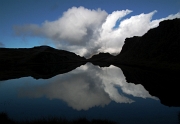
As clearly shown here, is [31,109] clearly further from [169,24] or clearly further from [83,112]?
[169,24]

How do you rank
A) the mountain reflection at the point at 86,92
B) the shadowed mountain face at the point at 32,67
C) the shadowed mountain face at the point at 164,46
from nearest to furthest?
the mountain reflection at the point at 86,92
the shadowed mountain face at the point at 32,67
the shadowed mountain face at the point at 164,46

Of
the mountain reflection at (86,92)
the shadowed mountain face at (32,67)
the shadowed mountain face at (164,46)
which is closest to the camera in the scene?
A: the mountain reflection at (86,92)

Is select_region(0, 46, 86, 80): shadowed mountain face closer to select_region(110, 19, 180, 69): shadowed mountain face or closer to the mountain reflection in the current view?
the mountain reflection

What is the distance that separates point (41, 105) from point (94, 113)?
8.19 metres

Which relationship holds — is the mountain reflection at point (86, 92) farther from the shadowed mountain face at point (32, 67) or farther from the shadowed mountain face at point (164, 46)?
the shadowed mountain face at point (164, 46)

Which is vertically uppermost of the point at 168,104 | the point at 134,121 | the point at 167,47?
the point at 167,47

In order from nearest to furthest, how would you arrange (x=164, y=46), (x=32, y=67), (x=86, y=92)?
(x=86, y=92), (x=164, y=46), (x=32, y=67)

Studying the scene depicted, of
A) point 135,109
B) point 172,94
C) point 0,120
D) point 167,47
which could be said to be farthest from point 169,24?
point 0,120

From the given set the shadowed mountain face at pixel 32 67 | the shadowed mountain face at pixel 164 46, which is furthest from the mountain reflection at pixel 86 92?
the shadowed mountain face at pixel 164 46

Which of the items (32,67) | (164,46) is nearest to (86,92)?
(164,46)

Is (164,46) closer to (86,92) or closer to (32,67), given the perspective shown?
(86,92)

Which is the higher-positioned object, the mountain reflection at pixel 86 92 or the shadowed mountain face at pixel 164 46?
the shadowed mountain face at pixel 164 46

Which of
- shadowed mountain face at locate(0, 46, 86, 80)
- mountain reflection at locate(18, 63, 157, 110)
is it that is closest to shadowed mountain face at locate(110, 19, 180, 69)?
mountain reflection at locate(18, 63, 157, 110)

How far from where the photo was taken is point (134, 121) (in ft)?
46.5
